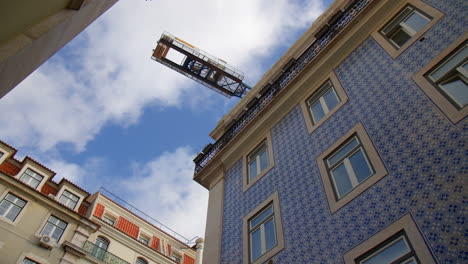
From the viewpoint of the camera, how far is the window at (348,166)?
6.89m

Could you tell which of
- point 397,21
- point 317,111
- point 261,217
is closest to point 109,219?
point 261,217

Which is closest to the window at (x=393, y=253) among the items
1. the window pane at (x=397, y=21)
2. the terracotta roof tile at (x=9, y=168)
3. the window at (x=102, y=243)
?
the window pane at (x=397, y=21)

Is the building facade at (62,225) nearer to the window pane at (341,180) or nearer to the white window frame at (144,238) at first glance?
the white window frame at (144,238)

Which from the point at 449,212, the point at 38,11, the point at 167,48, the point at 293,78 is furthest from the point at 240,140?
the point at 167,48

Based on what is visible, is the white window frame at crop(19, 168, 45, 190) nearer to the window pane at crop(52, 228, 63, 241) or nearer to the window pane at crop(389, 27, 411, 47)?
the window pane at crop(52, 228, 63, 241)

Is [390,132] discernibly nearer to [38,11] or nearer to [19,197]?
[38,11]

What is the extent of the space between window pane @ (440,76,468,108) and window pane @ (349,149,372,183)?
1.78 metres

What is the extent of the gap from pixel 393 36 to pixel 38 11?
Answer: 7.53 metres

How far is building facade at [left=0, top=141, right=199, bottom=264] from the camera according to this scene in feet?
49.0

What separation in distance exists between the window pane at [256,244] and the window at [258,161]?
158cm

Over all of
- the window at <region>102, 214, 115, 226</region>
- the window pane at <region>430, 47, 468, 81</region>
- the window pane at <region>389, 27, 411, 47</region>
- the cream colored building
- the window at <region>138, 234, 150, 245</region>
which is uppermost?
the window at <region>102, 214, 115, 226</region>

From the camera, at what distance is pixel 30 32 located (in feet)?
12.7

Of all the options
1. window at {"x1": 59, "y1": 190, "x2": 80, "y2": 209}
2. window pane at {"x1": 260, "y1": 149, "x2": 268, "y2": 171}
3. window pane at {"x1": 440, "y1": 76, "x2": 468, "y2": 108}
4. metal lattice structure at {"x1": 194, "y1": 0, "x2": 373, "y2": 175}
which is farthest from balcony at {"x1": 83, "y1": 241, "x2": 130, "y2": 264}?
window pane at {"x1": 440, "y1": 76, "x2": 468, "y2": 108}

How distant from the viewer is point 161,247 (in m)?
20.8
